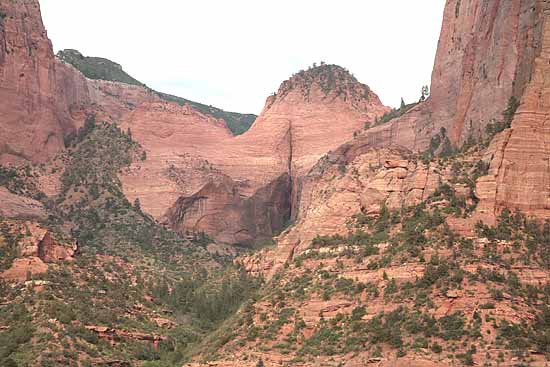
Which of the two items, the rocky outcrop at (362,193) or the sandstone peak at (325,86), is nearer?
the rocky outcrop at (362,193)

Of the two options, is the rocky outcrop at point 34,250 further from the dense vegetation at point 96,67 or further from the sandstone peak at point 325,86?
the dense vegetation at point 96,67

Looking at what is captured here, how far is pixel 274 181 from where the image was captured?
407 ft

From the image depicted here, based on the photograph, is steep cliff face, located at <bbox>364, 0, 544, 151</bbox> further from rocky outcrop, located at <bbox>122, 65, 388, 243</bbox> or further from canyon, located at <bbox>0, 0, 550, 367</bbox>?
rocky outcrop, located at <bbox>122, 65, 388, 243</bbox>

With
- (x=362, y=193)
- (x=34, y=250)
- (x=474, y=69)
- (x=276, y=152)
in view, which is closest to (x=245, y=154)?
(x=276, y=152)

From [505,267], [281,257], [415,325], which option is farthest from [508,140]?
[281,257]

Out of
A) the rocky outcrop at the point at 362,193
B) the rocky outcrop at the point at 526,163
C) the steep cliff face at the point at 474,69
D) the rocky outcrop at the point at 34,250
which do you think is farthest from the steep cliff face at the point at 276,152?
the rocky outcrop at the point at 526,163

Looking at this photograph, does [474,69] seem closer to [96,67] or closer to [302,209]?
[302,209]

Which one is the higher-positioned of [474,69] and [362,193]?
[474,69]

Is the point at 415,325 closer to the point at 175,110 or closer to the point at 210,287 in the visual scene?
the point at 210,287

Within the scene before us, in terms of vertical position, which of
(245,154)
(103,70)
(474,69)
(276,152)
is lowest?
(245,154)

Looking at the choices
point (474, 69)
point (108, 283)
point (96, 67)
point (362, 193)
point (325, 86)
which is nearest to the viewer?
point (362, 193)

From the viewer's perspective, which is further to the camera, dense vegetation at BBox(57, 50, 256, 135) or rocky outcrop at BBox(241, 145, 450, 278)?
dense vegetation at BBox(57, 50, 256, 135)

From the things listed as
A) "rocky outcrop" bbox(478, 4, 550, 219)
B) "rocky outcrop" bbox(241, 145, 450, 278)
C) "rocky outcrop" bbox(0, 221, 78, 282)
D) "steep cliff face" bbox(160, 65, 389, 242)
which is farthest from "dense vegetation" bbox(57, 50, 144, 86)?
"rocky outcrop" bbox(478, 4, 550, 219)

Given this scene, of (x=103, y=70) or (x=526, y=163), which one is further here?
(x=103, y=70)
